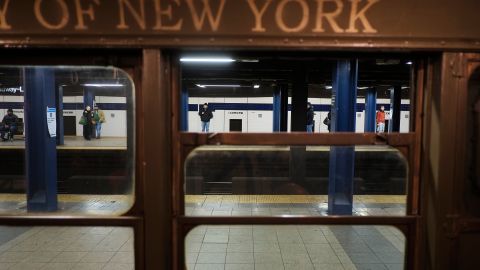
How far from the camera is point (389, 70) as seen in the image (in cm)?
781

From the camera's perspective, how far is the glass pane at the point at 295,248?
143 inches

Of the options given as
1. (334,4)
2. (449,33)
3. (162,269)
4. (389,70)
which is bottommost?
(162,269)

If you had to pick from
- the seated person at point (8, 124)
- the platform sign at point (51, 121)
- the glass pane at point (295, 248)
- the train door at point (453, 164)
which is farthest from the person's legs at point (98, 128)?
the train door at point (453, 164)

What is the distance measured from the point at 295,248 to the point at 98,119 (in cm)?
1448

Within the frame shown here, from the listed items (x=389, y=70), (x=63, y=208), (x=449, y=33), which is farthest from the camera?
(x=389, y=70)

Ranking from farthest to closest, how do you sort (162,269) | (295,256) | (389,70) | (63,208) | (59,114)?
(59,114) → (389,70) → (63,208) → (295,256) → (162,269)

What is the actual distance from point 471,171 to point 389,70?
21.4 feet

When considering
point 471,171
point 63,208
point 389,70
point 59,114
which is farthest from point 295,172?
point 59,114

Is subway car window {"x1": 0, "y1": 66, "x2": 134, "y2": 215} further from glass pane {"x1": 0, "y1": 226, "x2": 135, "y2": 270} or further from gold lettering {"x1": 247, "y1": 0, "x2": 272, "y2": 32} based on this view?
gold lettering {"x1": 247, "y1": 0, "x2": 272, "y2": 32}

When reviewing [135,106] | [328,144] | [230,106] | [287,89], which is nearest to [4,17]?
[135,106]

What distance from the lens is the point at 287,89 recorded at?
10094mm

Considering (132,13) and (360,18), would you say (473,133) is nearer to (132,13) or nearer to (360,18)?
(360,18)

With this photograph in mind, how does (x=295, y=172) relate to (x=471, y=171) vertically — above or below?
below

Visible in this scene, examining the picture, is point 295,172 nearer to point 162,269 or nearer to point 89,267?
point 89,267
